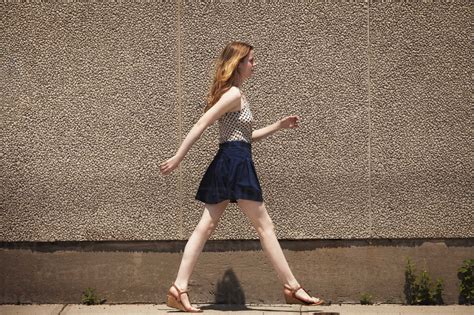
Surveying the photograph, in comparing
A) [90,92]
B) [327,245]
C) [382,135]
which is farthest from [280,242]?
[90,92]

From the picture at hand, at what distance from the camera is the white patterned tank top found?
6.60m

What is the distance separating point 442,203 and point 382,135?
66 centimetres

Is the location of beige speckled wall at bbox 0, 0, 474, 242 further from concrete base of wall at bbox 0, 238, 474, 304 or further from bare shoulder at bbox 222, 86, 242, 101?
bare shoulder at bbox 222, 86, 242, 101

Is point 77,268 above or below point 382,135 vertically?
below

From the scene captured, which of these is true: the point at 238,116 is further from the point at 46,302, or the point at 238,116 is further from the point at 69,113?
the point at 46,302

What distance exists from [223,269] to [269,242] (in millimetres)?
785

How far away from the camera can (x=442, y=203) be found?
23.6 ft

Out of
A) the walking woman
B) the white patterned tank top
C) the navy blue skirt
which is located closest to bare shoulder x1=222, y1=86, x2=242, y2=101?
the walking woman

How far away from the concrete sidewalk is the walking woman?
31 cm

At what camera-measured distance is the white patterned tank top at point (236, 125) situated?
660 centimetres

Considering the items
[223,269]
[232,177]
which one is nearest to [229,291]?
[223,269]

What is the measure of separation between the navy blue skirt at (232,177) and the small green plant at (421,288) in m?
1.40

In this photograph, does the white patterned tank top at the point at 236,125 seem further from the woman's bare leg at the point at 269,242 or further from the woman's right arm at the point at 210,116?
the woman's bare leg at the point at 269,242

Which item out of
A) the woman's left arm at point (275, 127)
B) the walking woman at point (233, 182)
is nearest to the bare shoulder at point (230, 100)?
the walking woman at point (233, 182)
